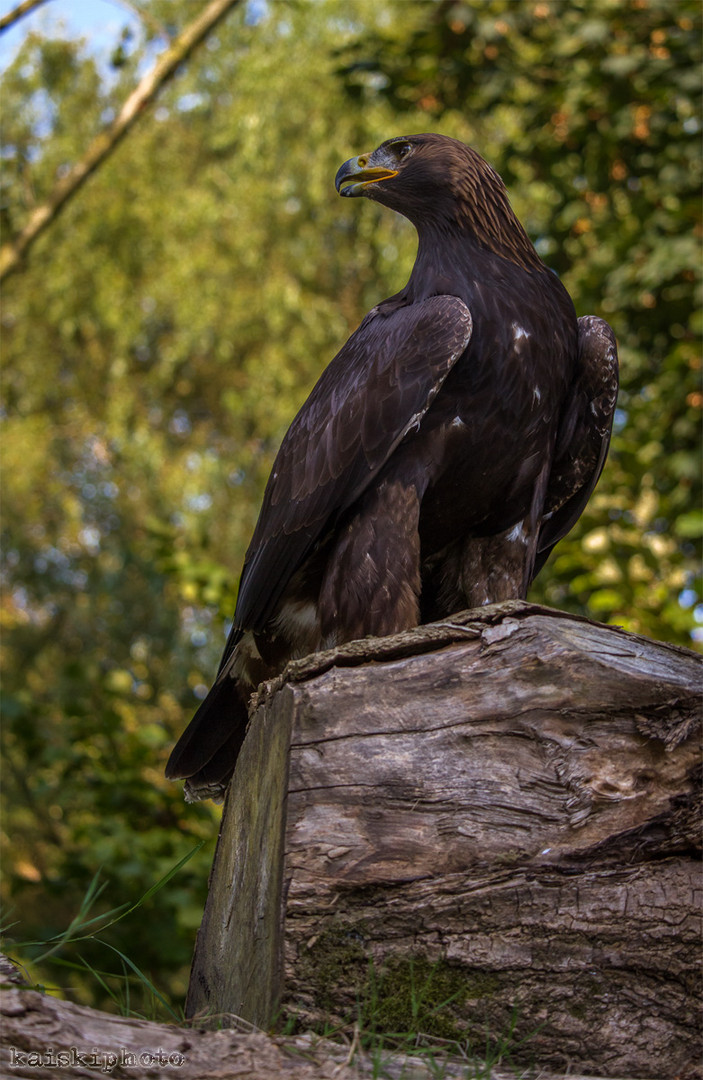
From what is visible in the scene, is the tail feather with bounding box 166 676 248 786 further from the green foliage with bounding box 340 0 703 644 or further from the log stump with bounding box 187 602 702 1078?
the green foliage with bounding box 340 0 703 644

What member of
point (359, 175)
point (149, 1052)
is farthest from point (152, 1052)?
point (359, 175)

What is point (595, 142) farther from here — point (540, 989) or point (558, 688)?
point (540, 989)

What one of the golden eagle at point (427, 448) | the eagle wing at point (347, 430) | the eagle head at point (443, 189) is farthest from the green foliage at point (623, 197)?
the eagle wing at point (347, 430)

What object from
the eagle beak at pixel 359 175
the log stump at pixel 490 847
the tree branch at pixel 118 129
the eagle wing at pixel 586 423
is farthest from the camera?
the tree branch at pixel 118 129

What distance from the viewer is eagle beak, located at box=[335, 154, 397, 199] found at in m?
3.75

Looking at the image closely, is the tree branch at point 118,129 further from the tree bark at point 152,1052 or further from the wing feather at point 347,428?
the tree bark at point 152,1052

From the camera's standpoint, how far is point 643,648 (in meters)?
2.38

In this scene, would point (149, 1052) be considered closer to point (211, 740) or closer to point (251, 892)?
point (251, 892)

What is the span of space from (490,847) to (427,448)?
1409mm

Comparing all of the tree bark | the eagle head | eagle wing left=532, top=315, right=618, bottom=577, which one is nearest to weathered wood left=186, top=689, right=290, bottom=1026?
the tree bark

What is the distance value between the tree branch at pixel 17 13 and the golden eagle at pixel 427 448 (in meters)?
3.23

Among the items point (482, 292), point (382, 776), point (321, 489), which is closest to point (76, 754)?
point (321, 489)

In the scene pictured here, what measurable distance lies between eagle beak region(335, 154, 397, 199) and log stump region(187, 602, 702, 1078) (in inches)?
77.9

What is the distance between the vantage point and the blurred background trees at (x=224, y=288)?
5.79 meters
